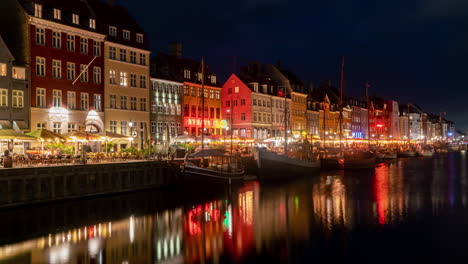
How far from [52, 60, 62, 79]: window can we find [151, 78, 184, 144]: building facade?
50.9 feet

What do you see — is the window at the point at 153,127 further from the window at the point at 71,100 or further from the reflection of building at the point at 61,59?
the window at the point at 71,100

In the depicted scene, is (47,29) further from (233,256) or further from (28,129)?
(233,256)

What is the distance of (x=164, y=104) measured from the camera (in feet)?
210

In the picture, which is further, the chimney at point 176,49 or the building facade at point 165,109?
the chimney at point 176,49

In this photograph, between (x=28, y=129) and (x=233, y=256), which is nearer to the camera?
(x=233, y=256)

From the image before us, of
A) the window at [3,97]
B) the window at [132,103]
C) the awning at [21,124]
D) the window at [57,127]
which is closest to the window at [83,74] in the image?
the window at [57,127]

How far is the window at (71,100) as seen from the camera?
162 feet

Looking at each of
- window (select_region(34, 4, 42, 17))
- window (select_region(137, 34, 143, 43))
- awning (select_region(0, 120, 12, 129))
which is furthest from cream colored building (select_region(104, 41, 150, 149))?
awning (select_region(0, 120, 12, 129))

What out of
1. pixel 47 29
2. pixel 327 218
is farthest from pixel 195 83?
pixel 327 218

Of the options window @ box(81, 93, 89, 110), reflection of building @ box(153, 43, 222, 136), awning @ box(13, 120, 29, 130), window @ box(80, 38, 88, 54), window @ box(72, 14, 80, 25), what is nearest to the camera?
awning @ box(13, 120, 29, 130)

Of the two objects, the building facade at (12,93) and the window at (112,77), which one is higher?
the window at (112,77)

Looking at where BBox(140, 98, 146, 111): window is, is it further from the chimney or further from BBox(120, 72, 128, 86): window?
the chimney

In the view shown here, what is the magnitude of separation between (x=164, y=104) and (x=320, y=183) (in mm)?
24941

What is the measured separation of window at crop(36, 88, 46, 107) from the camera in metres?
46.3
